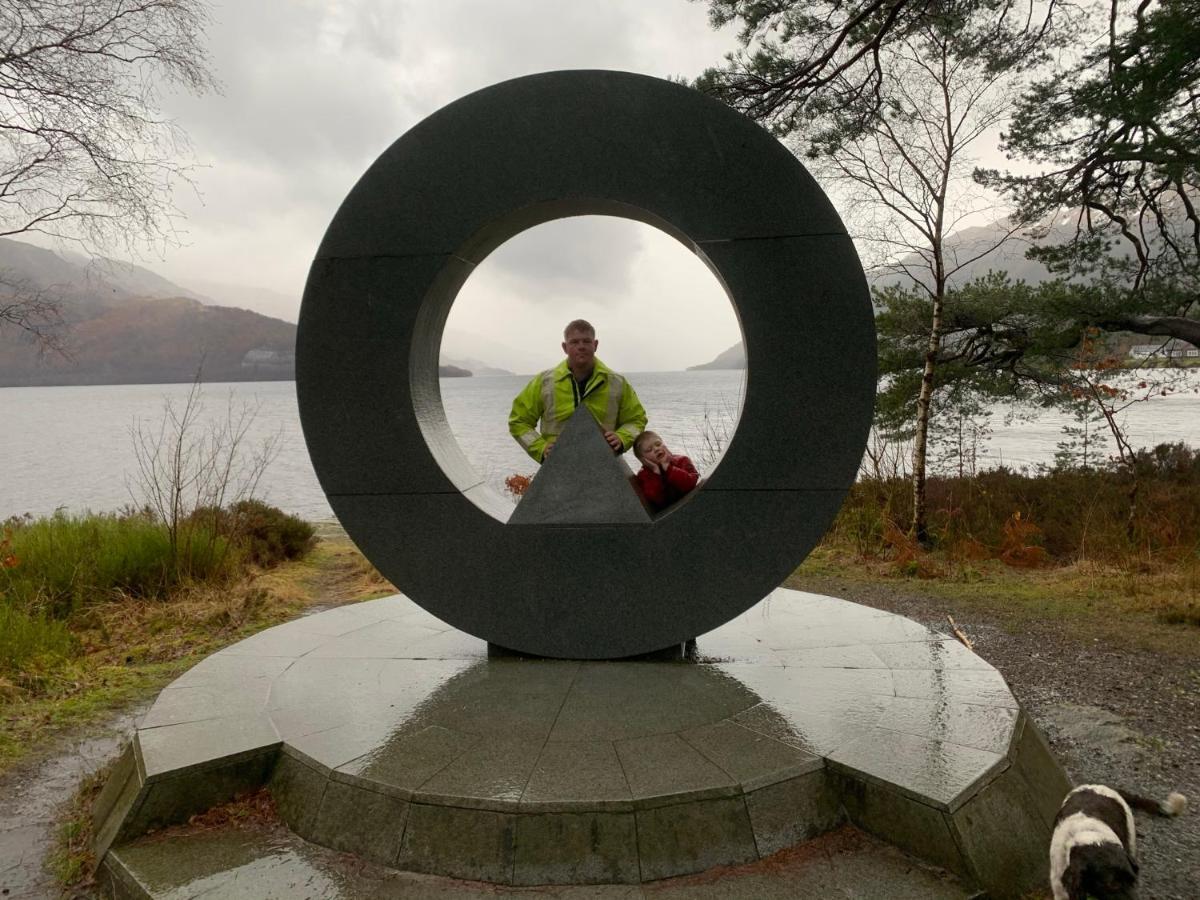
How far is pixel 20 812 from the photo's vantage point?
394 centimetres

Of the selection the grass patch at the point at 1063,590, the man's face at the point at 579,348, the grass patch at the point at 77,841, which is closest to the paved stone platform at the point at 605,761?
the grass patch at the point at 77,841

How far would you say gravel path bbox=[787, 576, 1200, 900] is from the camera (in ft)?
11.6

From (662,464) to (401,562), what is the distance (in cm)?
164

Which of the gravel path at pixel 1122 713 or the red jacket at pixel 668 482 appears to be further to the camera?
the red jacket at pixel 668 482

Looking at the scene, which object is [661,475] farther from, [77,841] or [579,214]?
[77,841]

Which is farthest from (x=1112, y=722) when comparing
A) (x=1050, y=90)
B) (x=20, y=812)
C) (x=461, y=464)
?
(x=1050, y=90)

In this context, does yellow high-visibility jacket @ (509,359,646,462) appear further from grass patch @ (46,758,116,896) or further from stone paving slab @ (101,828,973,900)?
grass patch @ (46,758,116,896)

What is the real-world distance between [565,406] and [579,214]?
1141mm

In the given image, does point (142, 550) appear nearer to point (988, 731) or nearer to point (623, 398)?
point (623, 398)

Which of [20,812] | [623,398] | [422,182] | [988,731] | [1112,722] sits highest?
[422,182]

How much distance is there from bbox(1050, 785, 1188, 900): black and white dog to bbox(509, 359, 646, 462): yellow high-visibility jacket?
277 cm

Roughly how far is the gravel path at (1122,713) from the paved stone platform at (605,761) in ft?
1.68

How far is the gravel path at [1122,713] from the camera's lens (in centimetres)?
355

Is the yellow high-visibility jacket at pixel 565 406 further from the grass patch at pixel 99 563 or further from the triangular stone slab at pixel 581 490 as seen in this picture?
the grass patch at pixel 99 563
